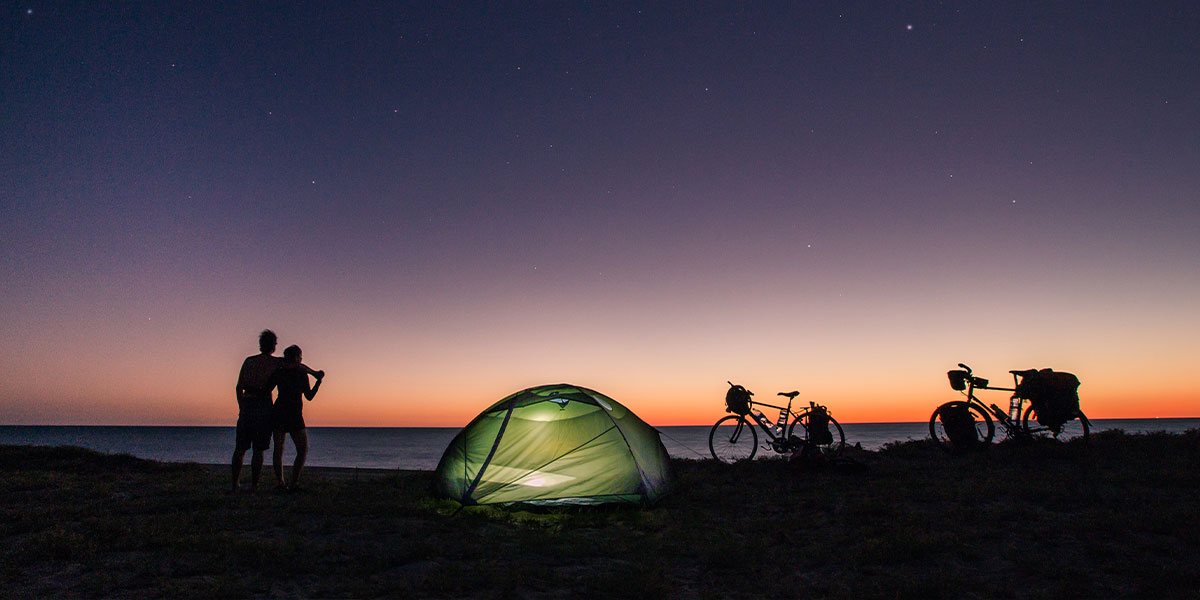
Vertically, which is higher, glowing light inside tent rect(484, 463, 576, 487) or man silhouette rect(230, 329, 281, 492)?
man silhouette rect(230, 329, 281, 492)

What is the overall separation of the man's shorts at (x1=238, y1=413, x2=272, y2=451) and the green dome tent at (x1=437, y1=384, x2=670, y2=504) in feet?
9.70

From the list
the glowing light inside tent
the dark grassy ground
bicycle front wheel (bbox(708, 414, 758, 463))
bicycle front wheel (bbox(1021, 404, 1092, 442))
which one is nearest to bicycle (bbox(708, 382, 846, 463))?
bicycle front wheel (bbox(708, 414, 758, 463))

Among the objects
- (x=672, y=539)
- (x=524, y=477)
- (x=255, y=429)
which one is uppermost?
(x=255, y=429)

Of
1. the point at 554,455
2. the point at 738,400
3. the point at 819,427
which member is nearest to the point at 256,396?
the point at 554,455

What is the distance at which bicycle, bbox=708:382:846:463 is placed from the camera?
1347 cm

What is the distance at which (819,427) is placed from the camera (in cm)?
1348

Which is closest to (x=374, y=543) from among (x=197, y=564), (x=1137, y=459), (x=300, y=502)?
(x=197, y=564)

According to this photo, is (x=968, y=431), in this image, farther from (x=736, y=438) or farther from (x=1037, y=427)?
(x=736, y=438)

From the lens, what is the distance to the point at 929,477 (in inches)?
439

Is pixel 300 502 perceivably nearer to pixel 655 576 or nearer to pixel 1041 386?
pixel 655 576

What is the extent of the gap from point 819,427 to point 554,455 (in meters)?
6.65

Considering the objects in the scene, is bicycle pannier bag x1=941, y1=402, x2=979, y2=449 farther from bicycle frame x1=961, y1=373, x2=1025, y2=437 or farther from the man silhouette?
the man silhouette

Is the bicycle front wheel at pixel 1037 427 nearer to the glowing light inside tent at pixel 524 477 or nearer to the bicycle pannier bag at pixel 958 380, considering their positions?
the bicycle pannier bag at pixel 958 380

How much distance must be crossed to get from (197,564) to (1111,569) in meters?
9.30
